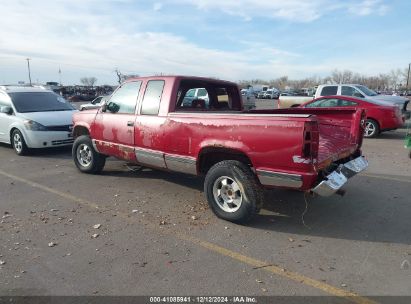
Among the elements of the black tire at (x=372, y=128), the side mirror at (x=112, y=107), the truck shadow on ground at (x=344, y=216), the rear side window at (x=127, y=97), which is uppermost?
the rear side window at (x=127, y=97)

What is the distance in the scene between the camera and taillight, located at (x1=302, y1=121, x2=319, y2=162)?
395cm

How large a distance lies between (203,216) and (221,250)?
105 centimetres

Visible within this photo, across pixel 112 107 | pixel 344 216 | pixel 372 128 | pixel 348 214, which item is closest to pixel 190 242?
pixel 344 216

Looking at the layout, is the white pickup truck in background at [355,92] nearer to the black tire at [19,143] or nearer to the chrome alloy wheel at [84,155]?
the chrome alloy wheel at [84,155]

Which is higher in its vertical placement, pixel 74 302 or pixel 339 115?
pixel 339 115

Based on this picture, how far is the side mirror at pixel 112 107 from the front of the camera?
256 inches

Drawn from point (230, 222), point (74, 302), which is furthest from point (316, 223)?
point (74, 302)

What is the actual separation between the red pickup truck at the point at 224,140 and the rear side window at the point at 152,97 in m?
0.02

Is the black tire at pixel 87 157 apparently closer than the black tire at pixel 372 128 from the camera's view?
Yes

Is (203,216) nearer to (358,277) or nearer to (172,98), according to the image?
(172,98)

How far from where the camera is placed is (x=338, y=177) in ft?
14.6

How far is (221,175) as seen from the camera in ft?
15.7

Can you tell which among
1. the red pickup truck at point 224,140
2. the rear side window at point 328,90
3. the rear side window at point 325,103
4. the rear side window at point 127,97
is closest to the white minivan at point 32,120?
the red pickup truck at point 224,140

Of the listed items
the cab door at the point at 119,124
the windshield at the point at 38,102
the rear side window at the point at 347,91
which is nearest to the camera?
the cab door at the point at 119,124
